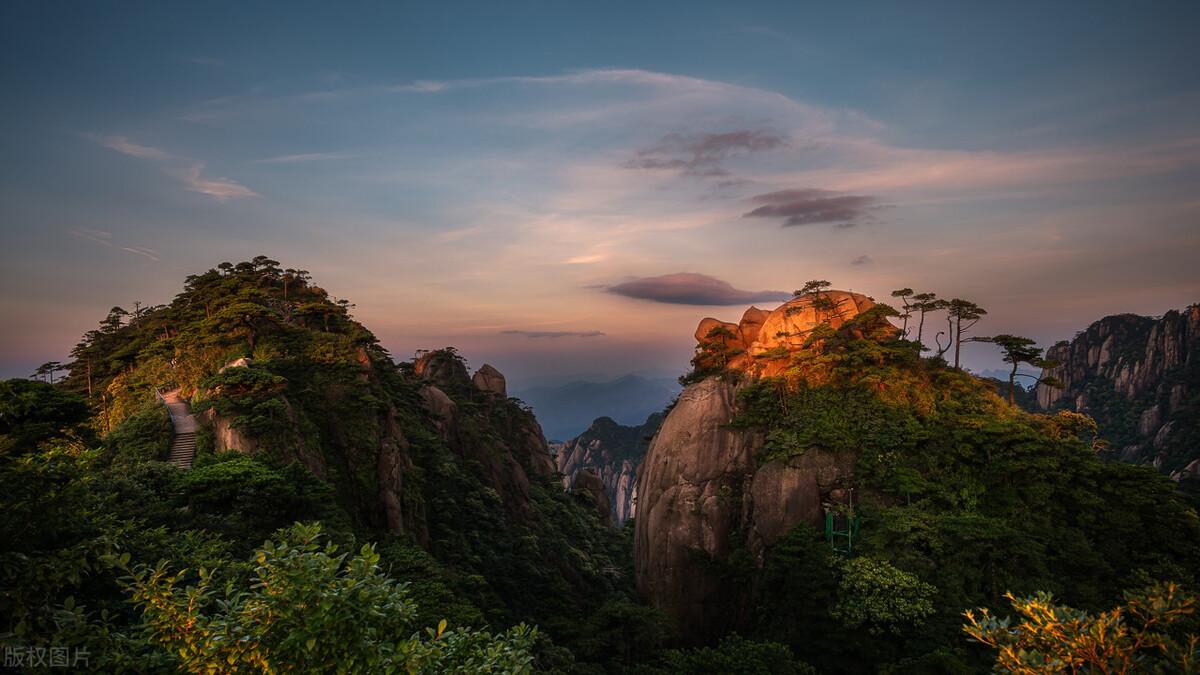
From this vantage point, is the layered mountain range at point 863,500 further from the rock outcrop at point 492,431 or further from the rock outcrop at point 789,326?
the rock outcrop at point 492,431

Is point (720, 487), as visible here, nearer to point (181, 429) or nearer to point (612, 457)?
point (181, 429)

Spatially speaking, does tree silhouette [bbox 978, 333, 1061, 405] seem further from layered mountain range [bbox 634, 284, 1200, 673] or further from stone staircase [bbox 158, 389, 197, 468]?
stone staircase [bbox 158, 389, 197, 468]

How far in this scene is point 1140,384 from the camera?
7562 centimetres

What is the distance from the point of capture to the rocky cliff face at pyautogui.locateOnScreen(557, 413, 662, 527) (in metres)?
123

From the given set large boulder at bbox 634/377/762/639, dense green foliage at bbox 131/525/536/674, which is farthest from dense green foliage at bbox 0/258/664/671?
large boulder at bbox 634/377/762/639

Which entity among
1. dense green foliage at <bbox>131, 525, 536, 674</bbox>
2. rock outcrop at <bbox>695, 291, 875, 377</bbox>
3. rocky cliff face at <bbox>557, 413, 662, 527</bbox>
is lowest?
rocky cliff face at <bbox>557, 413, 662, 527</bbox>

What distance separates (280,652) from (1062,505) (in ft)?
89.3

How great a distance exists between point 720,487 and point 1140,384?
8581 cm

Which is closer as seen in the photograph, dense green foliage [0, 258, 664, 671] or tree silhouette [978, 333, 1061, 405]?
dense green foliage [0, 258, 664, 671]

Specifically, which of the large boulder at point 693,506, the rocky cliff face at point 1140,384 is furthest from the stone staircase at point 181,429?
the rocky cliff face at point 1140,384

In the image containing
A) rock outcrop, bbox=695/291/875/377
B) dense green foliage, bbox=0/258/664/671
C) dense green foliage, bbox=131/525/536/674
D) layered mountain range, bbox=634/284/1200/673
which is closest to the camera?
dense green foliage, bbox=131/525/536/674

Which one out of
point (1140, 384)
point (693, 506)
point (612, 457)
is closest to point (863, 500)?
point (693, 506)

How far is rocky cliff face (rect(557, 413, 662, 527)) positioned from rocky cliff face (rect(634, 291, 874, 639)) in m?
87.1

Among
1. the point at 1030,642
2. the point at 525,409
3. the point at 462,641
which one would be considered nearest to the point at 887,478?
the point at 1030,642
